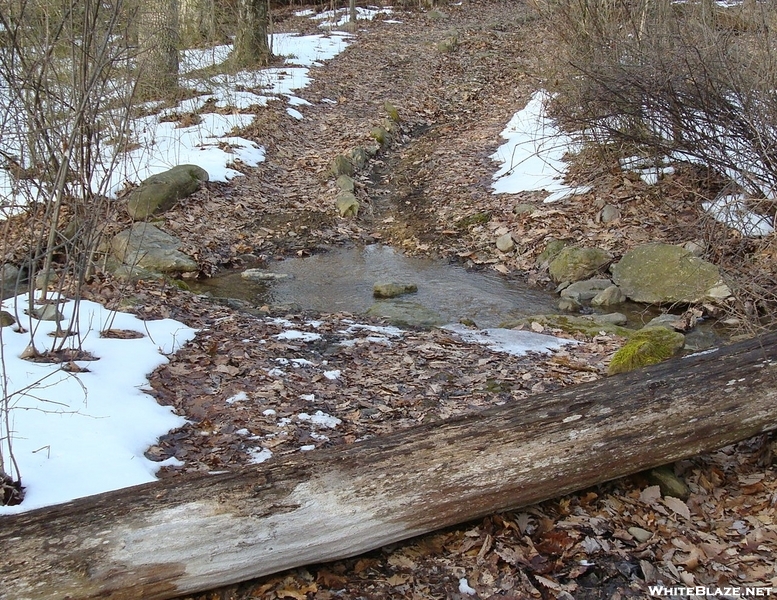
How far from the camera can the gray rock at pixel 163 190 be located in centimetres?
860

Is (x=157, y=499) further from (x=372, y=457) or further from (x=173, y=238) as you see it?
(x=173, y=238)

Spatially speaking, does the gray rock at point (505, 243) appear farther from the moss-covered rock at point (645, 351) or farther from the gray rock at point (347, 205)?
the moss-covered rock at point (645, 351)

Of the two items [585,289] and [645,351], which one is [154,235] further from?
[645,351]

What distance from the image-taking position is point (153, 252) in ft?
25.5

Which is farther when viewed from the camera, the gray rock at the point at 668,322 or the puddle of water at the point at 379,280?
the puddle of water at the point at 379,280

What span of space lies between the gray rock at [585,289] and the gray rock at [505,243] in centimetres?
124

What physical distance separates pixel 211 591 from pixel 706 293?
604 centimetres

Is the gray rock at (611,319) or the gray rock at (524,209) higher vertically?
the gray rock at (524,209)

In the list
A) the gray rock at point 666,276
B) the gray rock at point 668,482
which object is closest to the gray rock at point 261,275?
the gray rock at point 666,276

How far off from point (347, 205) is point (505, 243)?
2.55 meters

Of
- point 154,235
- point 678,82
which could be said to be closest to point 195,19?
point 154,235

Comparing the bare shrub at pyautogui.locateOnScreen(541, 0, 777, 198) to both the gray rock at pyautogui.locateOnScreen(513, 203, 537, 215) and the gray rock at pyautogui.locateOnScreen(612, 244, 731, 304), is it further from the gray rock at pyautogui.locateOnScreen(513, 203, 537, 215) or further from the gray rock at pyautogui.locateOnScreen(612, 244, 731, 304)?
the gray rock at pyautogui.locateOnScreen(513, 203, 537, 215)

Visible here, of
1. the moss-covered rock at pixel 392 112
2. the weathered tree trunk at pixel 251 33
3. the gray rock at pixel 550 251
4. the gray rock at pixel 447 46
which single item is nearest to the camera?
the gray rock at pixel 550 251

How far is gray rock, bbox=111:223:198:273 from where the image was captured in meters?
7.55
